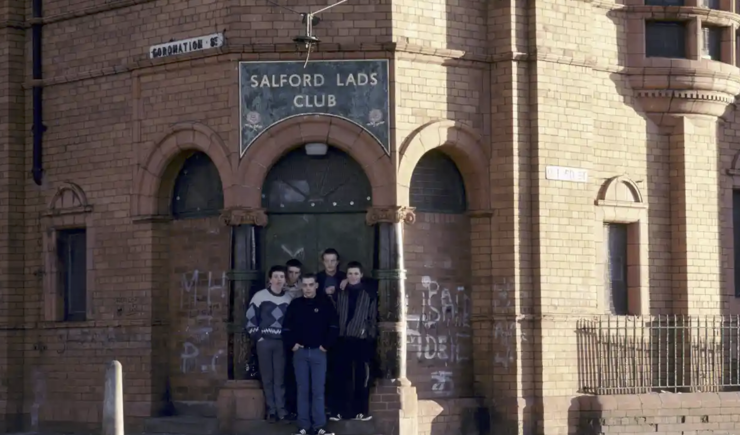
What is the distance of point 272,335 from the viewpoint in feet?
68.2

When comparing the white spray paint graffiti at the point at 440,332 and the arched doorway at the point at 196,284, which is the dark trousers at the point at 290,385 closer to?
the arched doorway at the point at 196,284

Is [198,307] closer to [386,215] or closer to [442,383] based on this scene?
[386,215]

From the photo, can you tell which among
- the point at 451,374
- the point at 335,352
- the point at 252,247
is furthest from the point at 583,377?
the point at 252,247

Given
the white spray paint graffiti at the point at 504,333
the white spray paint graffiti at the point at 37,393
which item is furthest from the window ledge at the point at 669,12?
the white spray paint graffiti at the point at 37,393

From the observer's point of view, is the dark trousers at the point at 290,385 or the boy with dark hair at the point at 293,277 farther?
the boy with dark hair at the point at 293,277

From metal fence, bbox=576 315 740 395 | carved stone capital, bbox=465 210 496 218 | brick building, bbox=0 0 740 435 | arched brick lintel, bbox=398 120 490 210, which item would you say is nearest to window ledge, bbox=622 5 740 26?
brick building, bbox=0 0 740 435

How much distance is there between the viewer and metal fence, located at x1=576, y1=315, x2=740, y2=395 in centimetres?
2245

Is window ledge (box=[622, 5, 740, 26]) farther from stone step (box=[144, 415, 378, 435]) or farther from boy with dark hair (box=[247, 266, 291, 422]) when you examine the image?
stone step (box=[144, 415, 378, 435])

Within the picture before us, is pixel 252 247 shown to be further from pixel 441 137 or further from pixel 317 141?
pixel 441 137

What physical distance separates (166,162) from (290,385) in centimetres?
375

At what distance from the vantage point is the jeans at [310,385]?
2044 centimetres

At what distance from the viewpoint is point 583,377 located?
22.4 meters

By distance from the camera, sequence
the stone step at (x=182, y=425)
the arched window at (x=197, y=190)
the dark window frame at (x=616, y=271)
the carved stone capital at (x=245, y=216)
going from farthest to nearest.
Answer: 1. the dark window frame at (x=616, y=271)
2. the arched window at (x=197, y=190)
3. the stone step at (x=182, y=425)
4. the carved stone capital at (x=245, y=216)

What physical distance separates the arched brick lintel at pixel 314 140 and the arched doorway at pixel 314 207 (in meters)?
0.25
